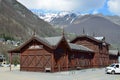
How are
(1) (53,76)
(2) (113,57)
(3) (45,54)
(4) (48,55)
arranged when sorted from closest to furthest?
1. (1) (53,76)
2. (4) (48,55)
3. (3) (45,54)
4. (2) (113,57)

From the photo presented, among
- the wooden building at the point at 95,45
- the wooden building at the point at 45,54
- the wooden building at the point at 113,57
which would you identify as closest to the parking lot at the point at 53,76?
the wooden building at the point at 45,54

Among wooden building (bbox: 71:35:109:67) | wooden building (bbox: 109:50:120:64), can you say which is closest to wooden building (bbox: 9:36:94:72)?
wooden building (bbox: 71:35:109:67)

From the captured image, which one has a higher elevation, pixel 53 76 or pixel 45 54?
pixel 45 54

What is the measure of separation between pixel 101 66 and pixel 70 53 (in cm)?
1749

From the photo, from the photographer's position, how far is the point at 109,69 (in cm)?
4459

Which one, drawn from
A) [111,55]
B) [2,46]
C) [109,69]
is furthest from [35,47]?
[2,46]

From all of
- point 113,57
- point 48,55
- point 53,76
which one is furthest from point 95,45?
point 53,76

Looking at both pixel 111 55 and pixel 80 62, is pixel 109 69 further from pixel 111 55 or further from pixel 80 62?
pixel 111 55

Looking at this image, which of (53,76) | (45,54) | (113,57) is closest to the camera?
(53,76)

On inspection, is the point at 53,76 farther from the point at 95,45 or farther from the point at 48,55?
the point at 95,45

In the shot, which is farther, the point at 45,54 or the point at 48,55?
the point at 45,54

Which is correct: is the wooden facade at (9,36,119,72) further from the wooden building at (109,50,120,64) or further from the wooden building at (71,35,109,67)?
the wooden building at (109,50,120,64)

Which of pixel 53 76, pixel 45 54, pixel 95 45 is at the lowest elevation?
pixel 53 76

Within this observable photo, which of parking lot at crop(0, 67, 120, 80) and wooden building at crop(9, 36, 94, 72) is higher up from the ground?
wooden building at crop(9, 36, 94, 72)
